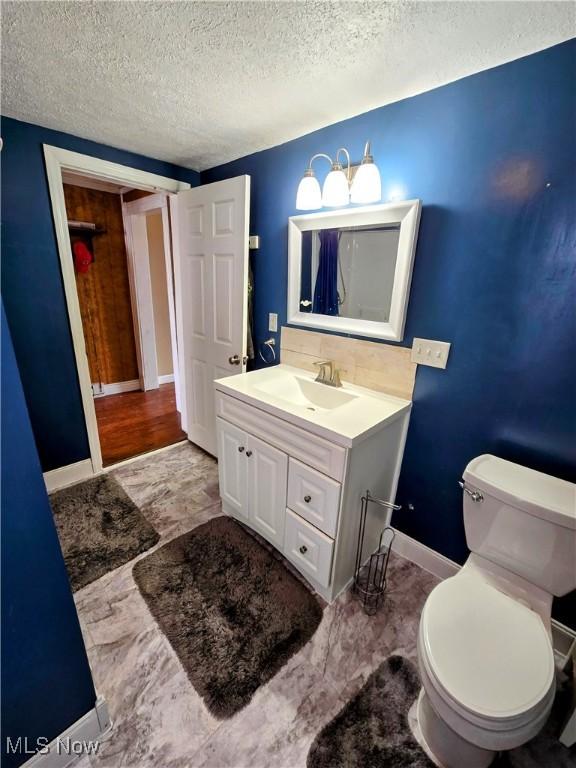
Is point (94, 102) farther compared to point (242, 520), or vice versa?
point (242, 520)

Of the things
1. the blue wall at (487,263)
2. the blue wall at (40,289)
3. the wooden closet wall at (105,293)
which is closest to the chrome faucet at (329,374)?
the blue wall at (487,263)

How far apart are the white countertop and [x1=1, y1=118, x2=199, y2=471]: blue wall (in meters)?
1.17

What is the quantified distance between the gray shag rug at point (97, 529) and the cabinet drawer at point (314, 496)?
939 mm

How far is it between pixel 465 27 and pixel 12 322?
8.01 feet

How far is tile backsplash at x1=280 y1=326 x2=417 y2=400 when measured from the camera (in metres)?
1.59

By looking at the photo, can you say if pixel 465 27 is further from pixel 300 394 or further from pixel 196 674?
pixel 196 674

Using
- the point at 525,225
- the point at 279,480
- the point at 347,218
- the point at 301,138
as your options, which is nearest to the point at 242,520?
the point at 279,480

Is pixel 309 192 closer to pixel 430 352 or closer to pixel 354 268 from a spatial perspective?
pixel 354 268

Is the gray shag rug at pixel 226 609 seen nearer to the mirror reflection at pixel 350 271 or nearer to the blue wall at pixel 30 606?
the blue wall at pixel 30 606

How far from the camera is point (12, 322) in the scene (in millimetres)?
1881

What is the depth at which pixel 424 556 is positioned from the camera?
5.56 ft

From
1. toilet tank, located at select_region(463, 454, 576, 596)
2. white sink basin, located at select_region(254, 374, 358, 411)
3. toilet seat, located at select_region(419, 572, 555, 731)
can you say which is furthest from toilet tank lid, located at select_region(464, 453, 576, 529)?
white sink basin, located at select_region(254, 374, 358, 411)

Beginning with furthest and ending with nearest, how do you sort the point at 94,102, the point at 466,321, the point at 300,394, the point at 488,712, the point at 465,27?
1. the point at 300,394
2. the point at 94,102
3. the point at 466,321
4. the point at 465,27
5. the point at 488,712

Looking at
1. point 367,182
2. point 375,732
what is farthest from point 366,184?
point 375,732
